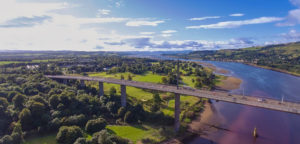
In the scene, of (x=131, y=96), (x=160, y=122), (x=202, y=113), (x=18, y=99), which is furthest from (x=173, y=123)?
(x=18, y=99)

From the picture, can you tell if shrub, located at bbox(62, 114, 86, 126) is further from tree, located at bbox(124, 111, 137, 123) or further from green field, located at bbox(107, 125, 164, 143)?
tree, located at bbox(124, 111, 137, 123)

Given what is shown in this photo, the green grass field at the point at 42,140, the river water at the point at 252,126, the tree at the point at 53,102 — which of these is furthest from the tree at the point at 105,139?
the tree at the point at 53,102

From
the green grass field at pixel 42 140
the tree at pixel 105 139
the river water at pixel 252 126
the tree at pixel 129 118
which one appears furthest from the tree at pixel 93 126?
the river water at pixel 252 126

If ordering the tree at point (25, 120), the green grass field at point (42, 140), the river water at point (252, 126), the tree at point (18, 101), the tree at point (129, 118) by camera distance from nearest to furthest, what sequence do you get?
the green grass field at point (42, 140) < the tree at point (25, 120) < the river water at point (252, 126) < the tree at point (18, 101) < the tree at point (129, 118)

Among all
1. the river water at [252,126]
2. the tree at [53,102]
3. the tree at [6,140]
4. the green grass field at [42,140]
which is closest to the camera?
the tree at [6,140]

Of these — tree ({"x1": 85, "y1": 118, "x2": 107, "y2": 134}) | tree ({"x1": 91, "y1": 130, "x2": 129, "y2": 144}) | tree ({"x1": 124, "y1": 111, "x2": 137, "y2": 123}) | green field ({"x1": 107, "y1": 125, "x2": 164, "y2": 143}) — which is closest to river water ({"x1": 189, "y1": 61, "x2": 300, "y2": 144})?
green field ({"x1": 107, "y1": 125, "x2": 164, "y2": 143})

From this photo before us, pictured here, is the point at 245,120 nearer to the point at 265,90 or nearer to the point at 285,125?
the point at 285,125

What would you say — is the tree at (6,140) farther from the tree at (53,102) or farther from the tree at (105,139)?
the tree at (105,139)

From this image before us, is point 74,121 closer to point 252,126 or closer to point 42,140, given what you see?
point 42,140

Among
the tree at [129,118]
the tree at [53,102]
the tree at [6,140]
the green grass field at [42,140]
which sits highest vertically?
the tree at [53,102]

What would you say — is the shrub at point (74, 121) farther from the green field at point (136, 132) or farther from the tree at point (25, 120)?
the tree at point (25, 120)

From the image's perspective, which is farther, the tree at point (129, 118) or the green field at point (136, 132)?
the tree at point (129, 118)

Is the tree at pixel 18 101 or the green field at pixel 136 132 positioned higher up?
the tree at pixel 18 101
